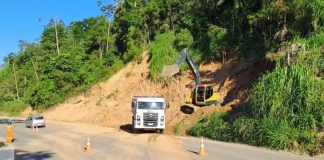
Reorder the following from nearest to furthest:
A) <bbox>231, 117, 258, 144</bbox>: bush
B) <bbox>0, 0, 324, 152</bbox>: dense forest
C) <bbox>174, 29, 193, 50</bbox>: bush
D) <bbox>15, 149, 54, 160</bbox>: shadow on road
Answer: <bbox>15, 149, 54, 160</bbox>: shadow on road → <bbox>0, 0, 324, 152</bbox>: dense forest → <bbox>231, 117, 258, 144</bbox>: bush → <bbox>174, 29, 193, 50</bbox>: bush

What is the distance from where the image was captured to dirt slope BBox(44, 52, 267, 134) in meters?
45.4

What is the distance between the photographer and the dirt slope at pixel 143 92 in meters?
45.4

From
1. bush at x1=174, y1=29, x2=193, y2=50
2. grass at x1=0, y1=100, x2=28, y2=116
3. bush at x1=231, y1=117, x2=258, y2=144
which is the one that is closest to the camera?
bush at x1=231, y1=117, x2=258, y2=144

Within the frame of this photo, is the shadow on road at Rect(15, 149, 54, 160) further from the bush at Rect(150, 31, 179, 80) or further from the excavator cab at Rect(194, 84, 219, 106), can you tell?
the bush at Rect(150, 31, 179, 80)

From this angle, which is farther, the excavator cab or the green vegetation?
the excavator cab

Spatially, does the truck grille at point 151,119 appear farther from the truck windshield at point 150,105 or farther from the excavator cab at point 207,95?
the excavator cab at point 207,95

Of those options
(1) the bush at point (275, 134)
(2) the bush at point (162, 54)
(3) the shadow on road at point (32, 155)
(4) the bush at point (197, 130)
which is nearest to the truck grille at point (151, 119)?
(4) the bush at point (197, 130)

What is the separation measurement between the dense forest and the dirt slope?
1.79 metres

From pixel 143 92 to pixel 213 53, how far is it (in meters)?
12.1

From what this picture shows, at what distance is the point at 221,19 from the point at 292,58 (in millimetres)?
25161

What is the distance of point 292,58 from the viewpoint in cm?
3403

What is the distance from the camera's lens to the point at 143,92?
205ft

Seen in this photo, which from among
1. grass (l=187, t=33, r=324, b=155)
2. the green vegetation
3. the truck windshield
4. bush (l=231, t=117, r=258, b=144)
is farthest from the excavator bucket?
bush (l=231, t=117, r=258, b=144)

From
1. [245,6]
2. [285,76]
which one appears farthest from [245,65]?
[285,76]
